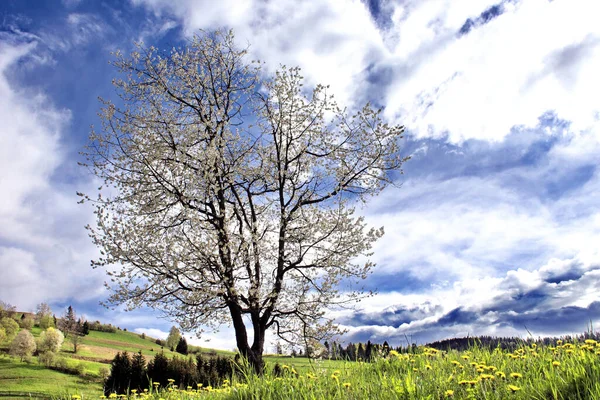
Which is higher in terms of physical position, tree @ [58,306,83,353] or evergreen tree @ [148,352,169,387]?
tree @ [58,306,83,353]

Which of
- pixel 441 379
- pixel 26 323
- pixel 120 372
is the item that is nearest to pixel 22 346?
pixel 26 323

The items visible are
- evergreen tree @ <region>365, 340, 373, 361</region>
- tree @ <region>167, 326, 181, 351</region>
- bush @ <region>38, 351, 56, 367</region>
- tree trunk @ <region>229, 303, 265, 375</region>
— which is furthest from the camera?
tree @ <region>167, 326, 181, 351</region>

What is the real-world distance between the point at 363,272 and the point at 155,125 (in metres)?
9.99

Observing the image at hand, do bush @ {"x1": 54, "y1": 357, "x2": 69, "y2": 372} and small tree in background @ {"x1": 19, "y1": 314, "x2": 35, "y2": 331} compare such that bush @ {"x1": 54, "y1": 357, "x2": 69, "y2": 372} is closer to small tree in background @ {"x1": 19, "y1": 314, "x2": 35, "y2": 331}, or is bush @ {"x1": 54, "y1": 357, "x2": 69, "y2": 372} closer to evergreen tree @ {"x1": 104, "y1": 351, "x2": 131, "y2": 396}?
evergreen tree @ {"x1": 104, "y1": 351, "x2": 131, "y2": 396}

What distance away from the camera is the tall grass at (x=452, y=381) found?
4652 mm

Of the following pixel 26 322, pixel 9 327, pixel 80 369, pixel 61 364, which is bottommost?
pixel 80 369

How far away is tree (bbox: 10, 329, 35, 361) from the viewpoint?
138ft

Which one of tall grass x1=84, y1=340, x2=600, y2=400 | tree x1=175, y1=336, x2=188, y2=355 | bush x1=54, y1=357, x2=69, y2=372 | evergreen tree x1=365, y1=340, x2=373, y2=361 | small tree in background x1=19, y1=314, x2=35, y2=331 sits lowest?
bush x1=54, y1=357, x2=69, y2=372

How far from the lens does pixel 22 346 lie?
139ft

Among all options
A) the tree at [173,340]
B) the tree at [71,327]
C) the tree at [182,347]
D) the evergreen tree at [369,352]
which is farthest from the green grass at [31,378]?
the evergreen tree at [369,352]

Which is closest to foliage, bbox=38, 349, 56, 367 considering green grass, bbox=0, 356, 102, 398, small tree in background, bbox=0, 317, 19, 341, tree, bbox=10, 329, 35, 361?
green grass, bbox=0, 356, 102, 398

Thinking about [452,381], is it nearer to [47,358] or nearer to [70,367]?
[70,367]

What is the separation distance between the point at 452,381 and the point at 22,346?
49487 millimetres

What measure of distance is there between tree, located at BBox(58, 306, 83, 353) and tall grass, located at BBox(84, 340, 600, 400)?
55.8 metres
